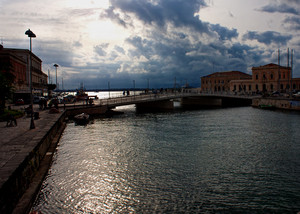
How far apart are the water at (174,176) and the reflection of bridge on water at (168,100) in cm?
3207

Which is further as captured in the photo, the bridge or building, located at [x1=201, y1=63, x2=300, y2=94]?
building, located at [x1=201, y1=63, x2=300, y2=94]

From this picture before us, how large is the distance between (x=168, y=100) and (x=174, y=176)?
59.3 meters

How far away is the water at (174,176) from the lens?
1324 cm

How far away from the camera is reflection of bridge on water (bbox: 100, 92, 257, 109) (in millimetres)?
61062

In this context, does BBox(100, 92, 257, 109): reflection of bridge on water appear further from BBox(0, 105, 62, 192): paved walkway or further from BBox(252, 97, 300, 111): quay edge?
BBox(0, 105, 62, 192): paved walkway

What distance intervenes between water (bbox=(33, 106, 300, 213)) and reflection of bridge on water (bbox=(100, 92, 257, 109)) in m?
32.1

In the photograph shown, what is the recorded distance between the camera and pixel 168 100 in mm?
75875

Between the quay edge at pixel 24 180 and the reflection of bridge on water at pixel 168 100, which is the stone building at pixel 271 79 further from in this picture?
the quay edge at pixel 24 180

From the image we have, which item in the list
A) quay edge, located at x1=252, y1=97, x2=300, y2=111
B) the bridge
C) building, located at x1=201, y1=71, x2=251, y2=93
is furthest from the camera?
building, located at x1=201, y1=71, x2=251, y2=93

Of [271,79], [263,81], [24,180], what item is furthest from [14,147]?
[263,81]

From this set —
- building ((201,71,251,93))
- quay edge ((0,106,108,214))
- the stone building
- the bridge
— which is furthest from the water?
building ((201,71,251,93))

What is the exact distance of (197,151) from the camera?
77.2 ft

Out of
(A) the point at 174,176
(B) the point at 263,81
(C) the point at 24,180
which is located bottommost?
(A) the point at 174,176

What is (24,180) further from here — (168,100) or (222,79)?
(222,79)
